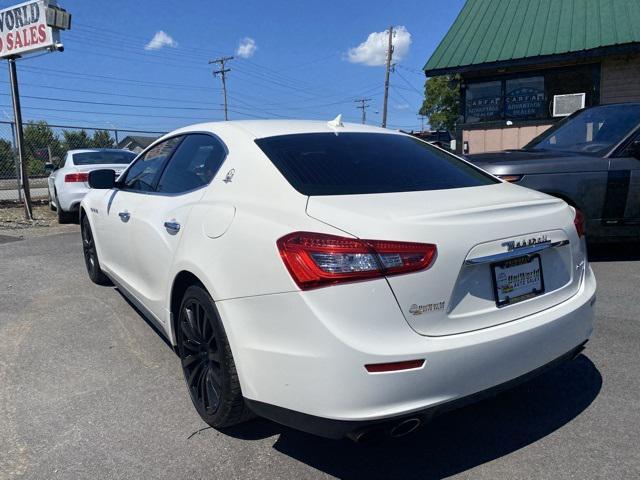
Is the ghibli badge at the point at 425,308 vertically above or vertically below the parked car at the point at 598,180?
below

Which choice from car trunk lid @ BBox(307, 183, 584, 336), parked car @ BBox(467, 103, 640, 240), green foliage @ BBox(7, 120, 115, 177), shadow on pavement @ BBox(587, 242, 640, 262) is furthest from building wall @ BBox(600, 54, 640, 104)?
green foliage @ BBox(7, 120, 115, 177)

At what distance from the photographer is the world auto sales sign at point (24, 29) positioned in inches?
430

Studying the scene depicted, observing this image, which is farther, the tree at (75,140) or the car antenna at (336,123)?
the tree at (75,140)

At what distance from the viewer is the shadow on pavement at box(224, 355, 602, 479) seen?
7.91ft

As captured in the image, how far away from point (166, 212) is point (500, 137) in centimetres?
1098

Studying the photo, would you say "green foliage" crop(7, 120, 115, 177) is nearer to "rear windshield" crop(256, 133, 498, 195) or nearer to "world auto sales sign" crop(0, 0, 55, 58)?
"world auto sales sign" crop(0, 0, 55, 58)

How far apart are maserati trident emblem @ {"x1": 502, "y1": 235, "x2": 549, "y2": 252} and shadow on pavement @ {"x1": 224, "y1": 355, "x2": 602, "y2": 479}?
3.25 feet

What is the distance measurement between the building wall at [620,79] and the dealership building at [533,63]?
0.02m

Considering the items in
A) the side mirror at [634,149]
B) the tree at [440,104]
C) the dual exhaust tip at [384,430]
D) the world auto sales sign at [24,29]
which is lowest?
the dual exhaust tip at [384,430]

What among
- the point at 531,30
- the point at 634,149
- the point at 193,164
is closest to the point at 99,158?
the point at 193,164

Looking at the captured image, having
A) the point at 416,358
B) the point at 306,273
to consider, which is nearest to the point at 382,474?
the point at 416,358

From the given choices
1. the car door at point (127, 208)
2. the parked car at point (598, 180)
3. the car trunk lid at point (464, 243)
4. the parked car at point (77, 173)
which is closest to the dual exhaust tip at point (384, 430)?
the car trunk lid at point (464, 243)

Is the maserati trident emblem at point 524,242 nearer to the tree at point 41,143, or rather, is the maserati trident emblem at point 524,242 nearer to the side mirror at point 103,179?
the side mirror at point 103,179

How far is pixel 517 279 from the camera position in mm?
2312
